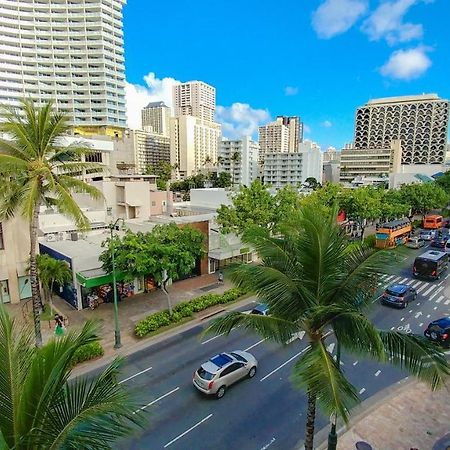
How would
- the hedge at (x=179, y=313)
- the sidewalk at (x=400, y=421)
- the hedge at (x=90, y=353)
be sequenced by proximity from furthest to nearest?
the hedge at (x=179, y=313)
the hedge at (x=90, y=353)
the sidewalk at (x=400, y=421)

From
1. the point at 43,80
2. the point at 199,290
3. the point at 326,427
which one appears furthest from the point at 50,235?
the point at 43,80

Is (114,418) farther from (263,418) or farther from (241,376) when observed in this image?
(241,376)

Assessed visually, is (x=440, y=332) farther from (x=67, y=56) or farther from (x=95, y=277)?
(x=67, y=56)

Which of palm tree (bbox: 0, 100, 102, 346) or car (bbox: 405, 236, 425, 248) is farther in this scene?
car (bbox: 405, 236, 425, 248)

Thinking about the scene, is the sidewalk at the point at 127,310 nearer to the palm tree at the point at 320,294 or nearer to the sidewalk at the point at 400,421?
the sidewalk at the point at 400,421

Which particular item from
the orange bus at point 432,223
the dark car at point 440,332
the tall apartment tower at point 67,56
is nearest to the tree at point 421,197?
the orange bus at point 432,223

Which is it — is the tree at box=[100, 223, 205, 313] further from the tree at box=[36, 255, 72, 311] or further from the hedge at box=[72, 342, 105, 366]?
the hedge at box=[72, 342, 105, 366]

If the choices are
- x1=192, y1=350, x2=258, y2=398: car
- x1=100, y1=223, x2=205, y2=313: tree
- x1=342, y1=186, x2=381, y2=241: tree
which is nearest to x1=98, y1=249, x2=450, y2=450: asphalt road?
x1=192, y1=350, x2=258, y2=398: car
